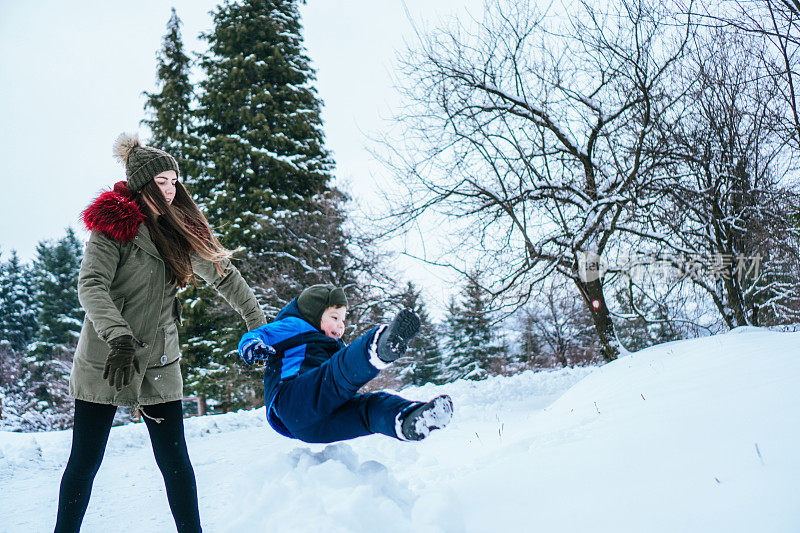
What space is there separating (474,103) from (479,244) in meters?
2.71

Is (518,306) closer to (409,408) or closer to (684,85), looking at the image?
(684,85)

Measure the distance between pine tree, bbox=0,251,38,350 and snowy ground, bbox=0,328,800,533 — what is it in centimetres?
3283

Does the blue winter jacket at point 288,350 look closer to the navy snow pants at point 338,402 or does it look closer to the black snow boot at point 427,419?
the navy snow pants at point 338,402

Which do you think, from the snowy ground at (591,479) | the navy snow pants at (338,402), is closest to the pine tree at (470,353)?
the snowy ground at (591,479)

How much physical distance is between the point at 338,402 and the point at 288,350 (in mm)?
484

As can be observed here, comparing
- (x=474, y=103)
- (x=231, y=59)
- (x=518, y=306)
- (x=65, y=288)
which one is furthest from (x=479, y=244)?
(x=65, y=288)

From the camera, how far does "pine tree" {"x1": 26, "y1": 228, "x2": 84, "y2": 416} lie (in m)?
20.5

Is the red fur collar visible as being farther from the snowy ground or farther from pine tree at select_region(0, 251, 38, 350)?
pine tree at select_region(0, 251, 38, 350)

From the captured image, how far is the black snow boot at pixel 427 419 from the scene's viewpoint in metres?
1.78

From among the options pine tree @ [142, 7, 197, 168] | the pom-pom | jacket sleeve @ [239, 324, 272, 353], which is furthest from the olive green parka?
pine tree @ [142, 7, 197, 168]

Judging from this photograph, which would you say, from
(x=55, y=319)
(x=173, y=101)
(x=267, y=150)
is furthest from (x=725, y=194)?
(x=55, y=319)

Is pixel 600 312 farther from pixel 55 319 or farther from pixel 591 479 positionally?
pixel 55 319

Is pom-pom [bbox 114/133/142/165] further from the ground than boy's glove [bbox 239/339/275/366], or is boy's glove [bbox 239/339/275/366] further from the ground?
pom-pom [bbox 114/133/142/165]

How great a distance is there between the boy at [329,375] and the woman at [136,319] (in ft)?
1.27
